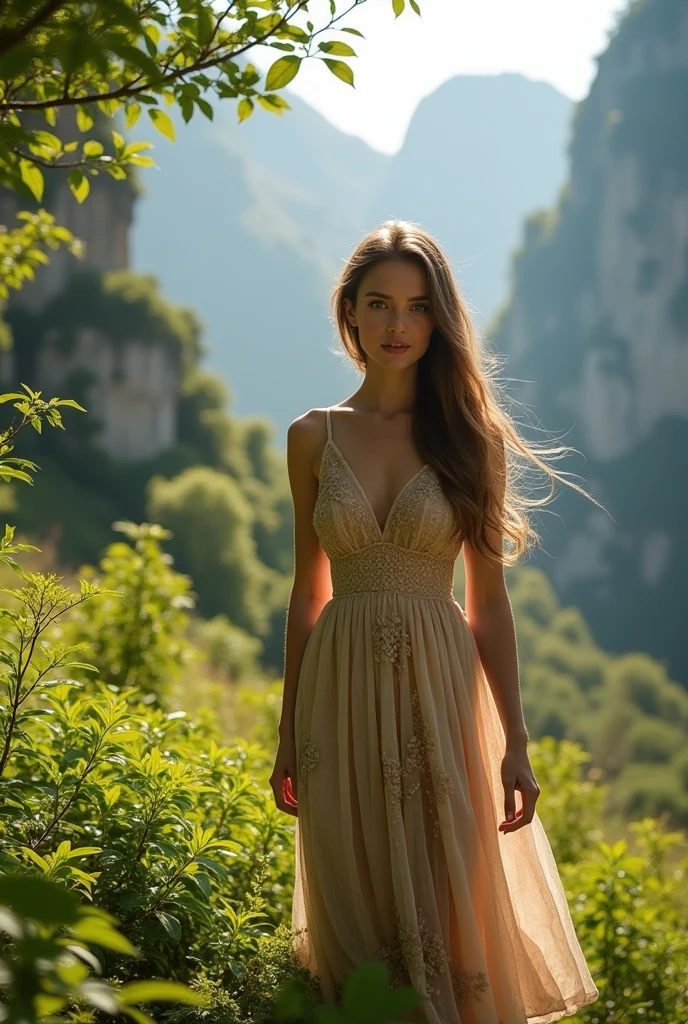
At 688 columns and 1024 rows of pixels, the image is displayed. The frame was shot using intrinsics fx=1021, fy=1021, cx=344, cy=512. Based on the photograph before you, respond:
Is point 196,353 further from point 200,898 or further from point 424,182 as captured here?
point 424,182

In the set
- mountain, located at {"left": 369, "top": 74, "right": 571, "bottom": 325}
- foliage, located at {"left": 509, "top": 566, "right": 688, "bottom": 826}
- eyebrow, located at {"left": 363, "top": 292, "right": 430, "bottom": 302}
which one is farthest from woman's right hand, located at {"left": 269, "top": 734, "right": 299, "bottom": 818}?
mountain, located at {"left": 369, "top": 74, "right": 571, "bottom": 325}

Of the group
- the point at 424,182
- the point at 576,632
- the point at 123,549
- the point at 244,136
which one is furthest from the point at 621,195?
the point at 244,136

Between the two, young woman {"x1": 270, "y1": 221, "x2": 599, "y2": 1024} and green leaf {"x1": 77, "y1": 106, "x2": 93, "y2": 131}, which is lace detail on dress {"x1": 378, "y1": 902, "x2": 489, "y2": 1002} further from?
green leaf {"x1": 77, "y1": 106, "x2": 93, "y2": 131}

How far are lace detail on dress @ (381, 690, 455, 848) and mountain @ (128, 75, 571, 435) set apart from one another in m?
103

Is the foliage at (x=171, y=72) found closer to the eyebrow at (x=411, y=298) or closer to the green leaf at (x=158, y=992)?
the eyebrow at (x=411, y=298)

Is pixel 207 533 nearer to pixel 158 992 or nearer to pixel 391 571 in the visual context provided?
pixel 391 571

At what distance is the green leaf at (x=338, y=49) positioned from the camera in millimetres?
1828

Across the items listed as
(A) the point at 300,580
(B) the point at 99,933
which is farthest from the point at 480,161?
(B) the point at 99,933

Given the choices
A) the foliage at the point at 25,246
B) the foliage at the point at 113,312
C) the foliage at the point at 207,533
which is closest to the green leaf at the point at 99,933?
the foliage at the point at 25,246

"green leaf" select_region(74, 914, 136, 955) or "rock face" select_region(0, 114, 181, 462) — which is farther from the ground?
"rock face" select_region(0, 114, 181, 462)

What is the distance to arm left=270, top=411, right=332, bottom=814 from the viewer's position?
8.21 ft

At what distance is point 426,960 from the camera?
7.16 feet

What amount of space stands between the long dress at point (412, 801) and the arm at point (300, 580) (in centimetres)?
5

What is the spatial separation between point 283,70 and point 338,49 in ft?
0.35
